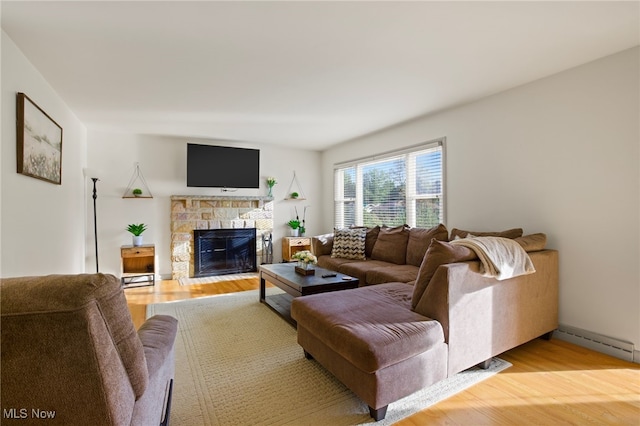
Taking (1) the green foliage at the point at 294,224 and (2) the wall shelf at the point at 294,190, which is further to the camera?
(2) the wall shelf at the point at 294,190

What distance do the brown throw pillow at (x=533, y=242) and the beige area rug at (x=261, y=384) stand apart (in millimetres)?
952

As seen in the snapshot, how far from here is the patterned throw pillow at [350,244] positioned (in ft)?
14.0

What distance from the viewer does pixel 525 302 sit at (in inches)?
96.9

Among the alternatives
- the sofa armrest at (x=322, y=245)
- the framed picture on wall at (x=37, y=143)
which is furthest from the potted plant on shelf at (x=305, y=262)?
the framed picture on wall at (x=37, y=143)

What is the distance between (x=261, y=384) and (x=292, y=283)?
1.09 meters

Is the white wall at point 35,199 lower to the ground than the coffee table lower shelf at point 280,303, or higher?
higher

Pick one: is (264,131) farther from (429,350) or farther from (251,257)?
(429,350)

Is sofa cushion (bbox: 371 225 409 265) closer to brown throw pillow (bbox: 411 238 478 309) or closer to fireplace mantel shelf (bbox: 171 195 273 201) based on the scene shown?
brown throw pillow (bbox: 411 238 478 309)

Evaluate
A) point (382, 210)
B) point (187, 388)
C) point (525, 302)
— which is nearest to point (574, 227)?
point (525, 302)

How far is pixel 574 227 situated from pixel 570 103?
1112mm

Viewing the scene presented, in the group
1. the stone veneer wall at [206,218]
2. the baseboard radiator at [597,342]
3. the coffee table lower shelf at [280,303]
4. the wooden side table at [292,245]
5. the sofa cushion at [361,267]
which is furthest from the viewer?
the wooden side table at [292,245]

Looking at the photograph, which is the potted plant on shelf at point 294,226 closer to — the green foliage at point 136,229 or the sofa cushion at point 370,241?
the sofa cushion at point 370,241

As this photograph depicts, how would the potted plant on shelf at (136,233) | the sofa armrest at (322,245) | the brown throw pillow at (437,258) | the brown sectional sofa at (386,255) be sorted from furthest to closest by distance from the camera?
the potted plant on shelf at (136,233) < the sofa armrest at (322,245) < the brown sectional sofa at (386,255) < the brown throw pillow at (437,258)

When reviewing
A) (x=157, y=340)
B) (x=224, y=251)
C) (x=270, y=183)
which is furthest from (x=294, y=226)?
(x=157, y=340)
